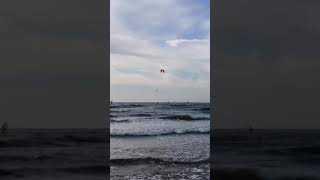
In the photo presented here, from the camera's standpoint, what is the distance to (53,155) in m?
8.45

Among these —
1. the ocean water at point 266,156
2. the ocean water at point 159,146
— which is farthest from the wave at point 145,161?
the ocean water at point 266,156

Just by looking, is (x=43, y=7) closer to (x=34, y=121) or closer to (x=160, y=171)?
(x=34, y=121)

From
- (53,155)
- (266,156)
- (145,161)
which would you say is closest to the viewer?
(145,161)

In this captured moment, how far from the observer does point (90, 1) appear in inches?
171

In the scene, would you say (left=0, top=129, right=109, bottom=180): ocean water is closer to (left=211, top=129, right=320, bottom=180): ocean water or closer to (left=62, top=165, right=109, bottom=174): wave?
(left=62, top=165, right=109, bottom=174): wave

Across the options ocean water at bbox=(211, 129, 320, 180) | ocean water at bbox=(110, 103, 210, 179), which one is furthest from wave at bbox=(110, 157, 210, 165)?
ocean water at bbox=(211, 129, 320, 180)

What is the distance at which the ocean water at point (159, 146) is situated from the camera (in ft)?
20.4

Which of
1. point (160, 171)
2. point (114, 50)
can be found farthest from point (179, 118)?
point (160, 171)

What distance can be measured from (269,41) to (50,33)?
310 cm

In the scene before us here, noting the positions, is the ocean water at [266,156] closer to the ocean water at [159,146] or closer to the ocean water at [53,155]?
the ocean water at [159,146]

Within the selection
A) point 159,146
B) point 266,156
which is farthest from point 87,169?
point 266,156

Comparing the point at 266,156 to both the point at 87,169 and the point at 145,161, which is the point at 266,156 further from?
the point at 87,169

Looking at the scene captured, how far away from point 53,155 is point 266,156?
175 inches

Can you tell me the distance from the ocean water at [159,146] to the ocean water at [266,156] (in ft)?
1.28
